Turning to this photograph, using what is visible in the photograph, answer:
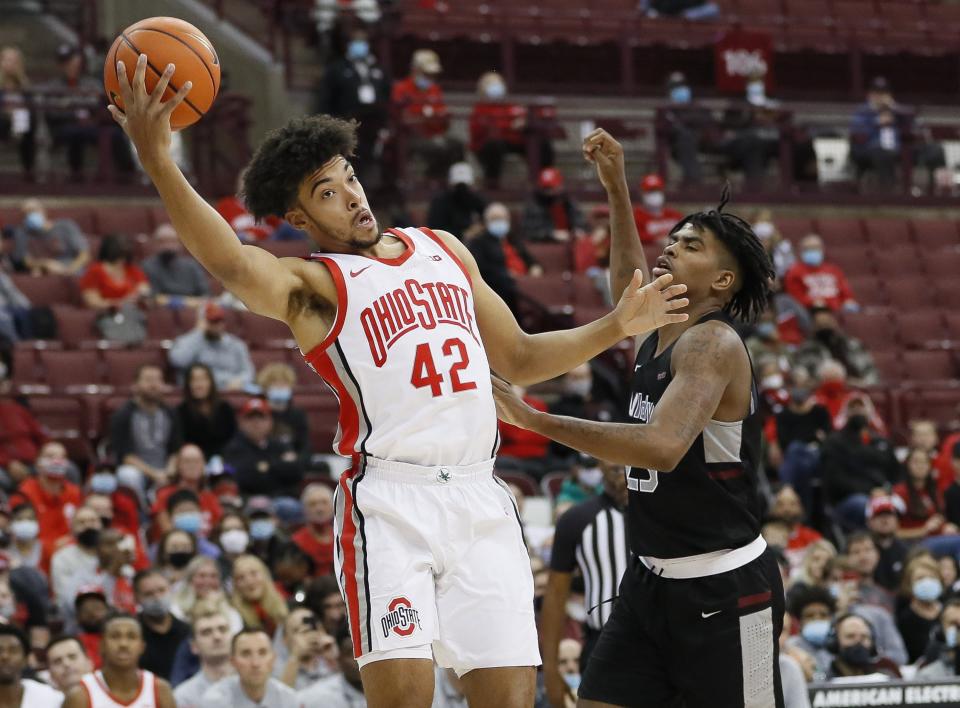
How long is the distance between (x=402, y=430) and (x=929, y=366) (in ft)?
40.5

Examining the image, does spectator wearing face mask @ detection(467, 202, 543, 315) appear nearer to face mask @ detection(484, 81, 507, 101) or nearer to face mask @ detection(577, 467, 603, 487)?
face mask @ detection(577, 467, 603, 487)

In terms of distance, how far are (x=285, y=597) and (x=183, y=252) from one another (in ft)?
16.1

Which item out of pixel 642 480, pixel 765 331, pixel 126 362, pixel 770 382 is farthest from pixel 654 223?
pixel 642 480

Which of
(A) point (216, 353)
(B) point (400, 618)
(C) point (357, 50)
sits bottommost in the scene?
(B) point (400, 618)

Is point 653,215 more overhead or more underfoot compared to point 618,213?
more overhead

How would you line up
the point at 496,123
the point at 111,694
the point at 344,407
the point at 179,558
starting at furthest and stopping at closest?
the point at 496,123, the point at 179,558, the point at 111,694, the point at 344,407

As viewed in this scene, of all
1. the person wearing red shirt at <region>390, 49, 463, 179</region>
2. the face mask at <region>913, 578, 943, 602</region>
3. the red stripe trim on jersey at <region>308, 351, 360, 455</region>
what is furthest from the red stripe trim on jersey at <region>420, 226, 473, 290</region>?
the person wearing red shirt at <region>390, 49, 463, 179</region>

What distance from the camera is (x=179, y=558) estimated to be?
35.5 feet

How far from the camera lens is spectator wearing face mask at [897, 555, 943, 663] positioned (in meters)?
11.4

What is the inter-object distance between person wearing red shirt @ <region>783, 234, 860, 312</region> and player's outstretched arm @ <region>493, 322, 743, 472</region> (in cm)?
1110

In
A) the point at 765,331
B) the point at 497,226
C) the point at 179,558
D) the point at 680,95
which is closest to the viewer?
the point at 179,558

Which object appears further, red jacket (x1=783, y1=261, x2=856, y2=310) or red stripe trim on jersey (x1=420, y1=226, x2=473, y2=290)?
red jacket (x1=783, y1=261, x2=856, y2=310)

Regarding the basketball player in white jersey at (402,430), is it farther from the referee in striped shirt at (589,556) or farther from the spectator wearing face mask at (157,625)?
the spectator wearing face mask at (157,625)

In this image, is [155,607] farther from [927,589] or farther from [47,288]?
[47,288]
